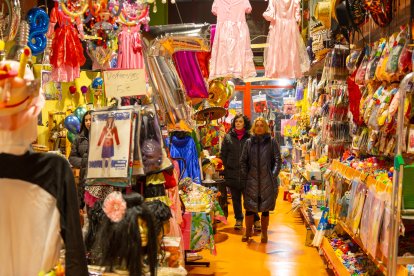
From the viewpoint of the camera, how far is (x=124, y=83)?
10.3ft

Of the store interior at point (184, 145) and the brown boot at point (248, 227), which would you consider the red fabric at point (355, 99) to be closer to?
the store interior at point (184, 145)

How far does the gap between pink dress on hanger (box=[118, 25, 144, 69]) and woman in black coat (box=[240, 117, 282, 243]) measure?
2654 millimetres

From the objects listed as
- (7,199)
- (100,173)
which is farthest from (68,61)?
(7,199)

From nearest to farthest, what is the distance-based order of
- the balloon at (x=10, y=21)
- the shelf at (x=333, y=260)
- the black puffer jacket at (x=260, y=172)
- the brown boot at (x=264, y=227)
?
1. the balloon at (x=10, y=21)
2. the shelf at (x=333, y=260)
3. the black puffer jacket at (x=260, y=172)
4. the brown boot at (x=264, y=227)

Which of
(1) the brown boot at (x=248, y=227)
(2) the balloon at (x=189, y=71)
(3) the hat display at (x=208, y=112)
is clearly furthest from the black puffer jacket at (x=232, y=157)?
(2) the balloon at (x=189, y=71)

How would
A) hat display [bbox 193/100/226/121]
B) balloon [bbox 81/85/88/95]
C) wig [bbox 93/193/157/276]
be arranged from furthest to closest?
1. balloon [bbox 81/85/88/95]
2. hat display [bbox 193/100/226/121]
3. wig [bbox 93/193/157/276]

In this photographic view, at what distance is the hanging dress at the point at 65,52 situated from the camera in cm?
478

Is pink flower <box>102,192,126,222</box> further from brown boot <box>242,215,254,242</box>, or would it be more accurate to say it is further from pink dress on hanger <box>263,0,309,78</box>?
brown boot <box>242,215,254,242</box>

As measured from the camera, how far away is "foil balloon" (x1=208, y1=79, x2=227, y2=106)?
7906mm

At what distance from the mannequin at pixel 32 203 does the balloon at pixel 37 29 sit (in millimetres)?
1844

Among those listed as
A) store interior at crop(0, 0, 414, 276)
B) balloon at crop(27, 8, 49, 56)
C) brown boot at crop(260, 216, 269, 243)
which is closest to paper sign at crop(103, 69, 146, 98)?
store interior at crop(0, 0, 414, 276)

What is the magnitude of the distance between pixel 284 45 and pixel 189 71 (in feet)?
3.70

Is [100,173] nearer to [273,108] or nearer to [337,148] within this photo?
[337,148]

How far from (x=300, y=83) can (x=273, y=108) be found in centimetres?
364
